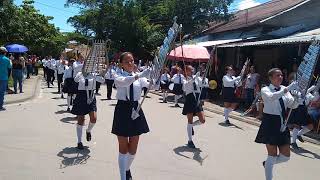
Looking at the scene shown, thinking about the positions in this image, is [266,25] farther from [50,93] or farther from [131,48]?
[131,48]

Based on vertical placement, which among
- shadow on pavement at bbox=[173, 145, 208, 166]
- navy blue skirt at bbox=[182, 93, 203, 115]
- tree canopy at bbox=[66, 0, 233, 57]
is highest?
tree canopy at bbox=[66, 0, 233, 57]

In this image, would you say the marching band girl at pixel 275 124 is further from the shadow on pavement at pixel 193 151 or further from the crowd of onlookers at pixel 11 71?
the crowd of onlookers at pixel 11 71

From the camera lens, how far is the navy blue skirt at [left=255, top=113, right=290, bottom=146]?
6.55 metres

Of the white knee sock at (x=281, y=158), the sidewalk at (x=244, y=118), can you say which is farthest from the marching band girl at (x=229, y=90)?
the white knee sock at (x=281, y=158)

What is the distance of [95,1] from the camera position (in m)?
36.0

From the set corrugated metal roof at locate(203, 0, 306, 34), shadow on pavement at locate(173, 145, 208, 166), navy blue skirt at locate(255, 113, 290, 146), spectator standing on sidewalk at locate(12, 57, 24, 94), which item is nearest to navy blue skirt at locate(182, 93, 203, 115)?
shadow on pavement at locate(173, 145, 208, 166)

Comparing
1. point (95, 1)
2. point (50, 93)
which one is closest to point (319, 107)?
point (50, 93)

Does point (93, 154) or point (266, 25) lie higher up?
point (266, 25)

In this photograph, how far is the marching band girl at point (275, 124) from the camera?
6.54 metres

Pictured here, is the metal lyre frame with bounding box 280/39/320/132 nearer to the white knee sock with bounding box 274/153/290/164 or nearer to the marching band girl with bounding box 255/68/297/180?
the marching band girl with bounding box 255/68/297/180

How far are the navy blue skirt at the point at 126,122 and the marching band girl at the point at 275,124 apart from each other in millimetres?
1772

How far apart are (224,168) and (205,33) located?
22.1m

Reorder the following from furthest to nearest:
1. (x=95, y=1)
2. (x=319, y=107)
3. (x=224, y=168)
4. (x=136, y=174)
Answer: (x=95, y=1), (x=319, y=107), (x=224, y=168), (x=136, y=174)

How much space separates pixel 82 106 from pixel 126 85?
281 centimetres
